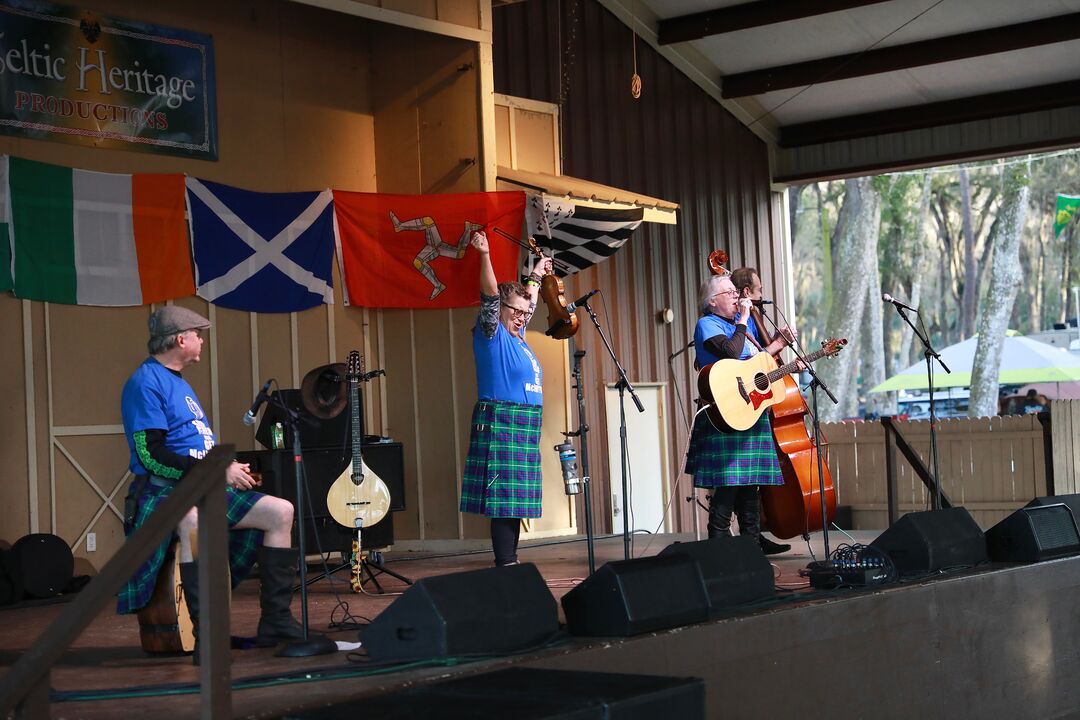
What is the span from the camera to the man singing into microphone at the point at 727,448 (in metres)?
6.77

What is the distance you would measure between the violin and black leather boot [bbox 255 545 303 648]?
2.34 metres

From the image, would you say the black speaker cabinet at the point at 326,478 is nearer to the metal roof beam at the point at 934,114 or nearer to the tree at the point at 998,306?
the metal roof beam at the point at 934,114

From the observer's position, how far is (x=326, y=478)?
8117 millimetres

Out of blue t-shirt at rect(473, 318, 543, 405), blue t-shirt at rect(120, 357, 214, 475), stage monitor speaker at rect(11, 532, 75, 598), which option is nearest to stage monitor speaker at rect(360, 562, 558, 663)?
blue t-shirt at rect(120, 357, 214, 475)

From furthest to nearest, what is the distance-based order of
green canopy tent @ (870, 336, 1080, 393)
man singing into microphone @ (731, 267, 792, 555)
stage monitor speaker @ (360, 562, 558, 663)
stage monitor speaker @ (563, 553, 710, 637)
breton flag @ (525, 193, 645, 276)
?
green canopy tent @ (870, 336, 1080, 393), breton flag @ (525, 193, 645, 276), man singing into microphone @ (731, 267, 792, 555), stage monitor speaker @ (563, 553, 710, 637), stage monitor speaker @ (360, 562, 558, 663)

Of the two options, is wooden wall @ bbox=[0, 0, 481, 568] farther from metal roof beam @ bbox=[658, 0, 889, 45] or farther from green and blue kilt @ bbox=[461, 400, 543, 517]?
metal roof beam @ bbox=[658, 0, 889, 45]

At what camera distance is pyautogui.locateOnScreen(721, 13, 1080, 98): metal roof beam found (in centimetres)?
1287

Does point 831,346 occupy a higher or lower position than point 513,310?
lower

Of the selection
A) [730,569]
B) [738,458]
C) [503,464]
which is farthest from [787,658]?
[503,464]

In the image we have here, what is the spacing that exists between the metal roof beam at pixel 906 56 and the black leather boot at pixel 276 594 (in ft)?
35.1

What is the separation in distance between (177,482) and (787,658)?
256cm

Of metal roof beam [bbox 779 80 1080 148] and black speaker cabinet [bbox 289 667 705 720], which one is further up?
metal roof beam [bbox 779 80 1080 148]

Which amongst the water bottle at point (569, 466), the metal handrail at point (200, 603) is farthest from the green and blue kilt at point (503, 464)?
the metal handrail at point (200, 603)

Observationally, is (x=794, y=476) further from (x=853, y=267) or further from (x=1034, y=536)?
(x=853, y=267)
